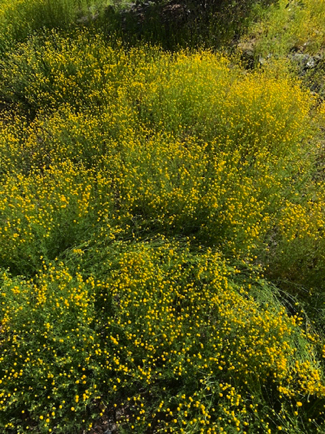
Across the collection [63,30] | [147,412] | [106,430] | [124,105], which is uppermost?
[63,30]

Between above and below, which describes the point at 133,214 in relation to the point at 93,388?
above

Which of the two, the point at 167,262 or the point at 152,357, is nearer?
the point at 152,357

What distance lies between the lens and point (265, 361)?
8.00 ft

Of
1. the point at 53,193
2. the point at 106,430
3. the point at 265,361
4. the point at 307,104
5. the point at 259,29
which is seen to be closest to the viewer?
the point at 265,361

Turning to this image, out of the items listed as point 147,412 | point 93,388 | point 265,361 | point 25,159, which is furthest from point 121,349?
point 25,159

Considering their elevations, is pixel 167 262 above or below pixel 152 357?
above

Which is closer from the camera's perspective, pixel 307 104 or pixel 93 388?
pixel 93 388

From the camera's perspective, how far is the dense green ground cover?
249cm

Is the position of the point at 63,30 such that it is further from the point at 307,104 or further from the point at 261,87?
the point at 307,104

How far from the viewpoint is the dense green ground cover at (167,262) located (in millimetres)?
2486

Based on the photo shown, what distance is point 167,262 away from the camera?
3.15 meters

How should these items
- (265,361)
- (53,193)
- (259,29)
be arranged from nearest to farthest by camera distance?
(265,361) → (53,193) → (259,29)

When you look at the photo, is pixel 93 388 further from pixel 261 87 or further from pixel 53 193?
pixel 261 87

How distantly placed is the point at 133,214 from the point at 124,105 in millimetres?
2090
